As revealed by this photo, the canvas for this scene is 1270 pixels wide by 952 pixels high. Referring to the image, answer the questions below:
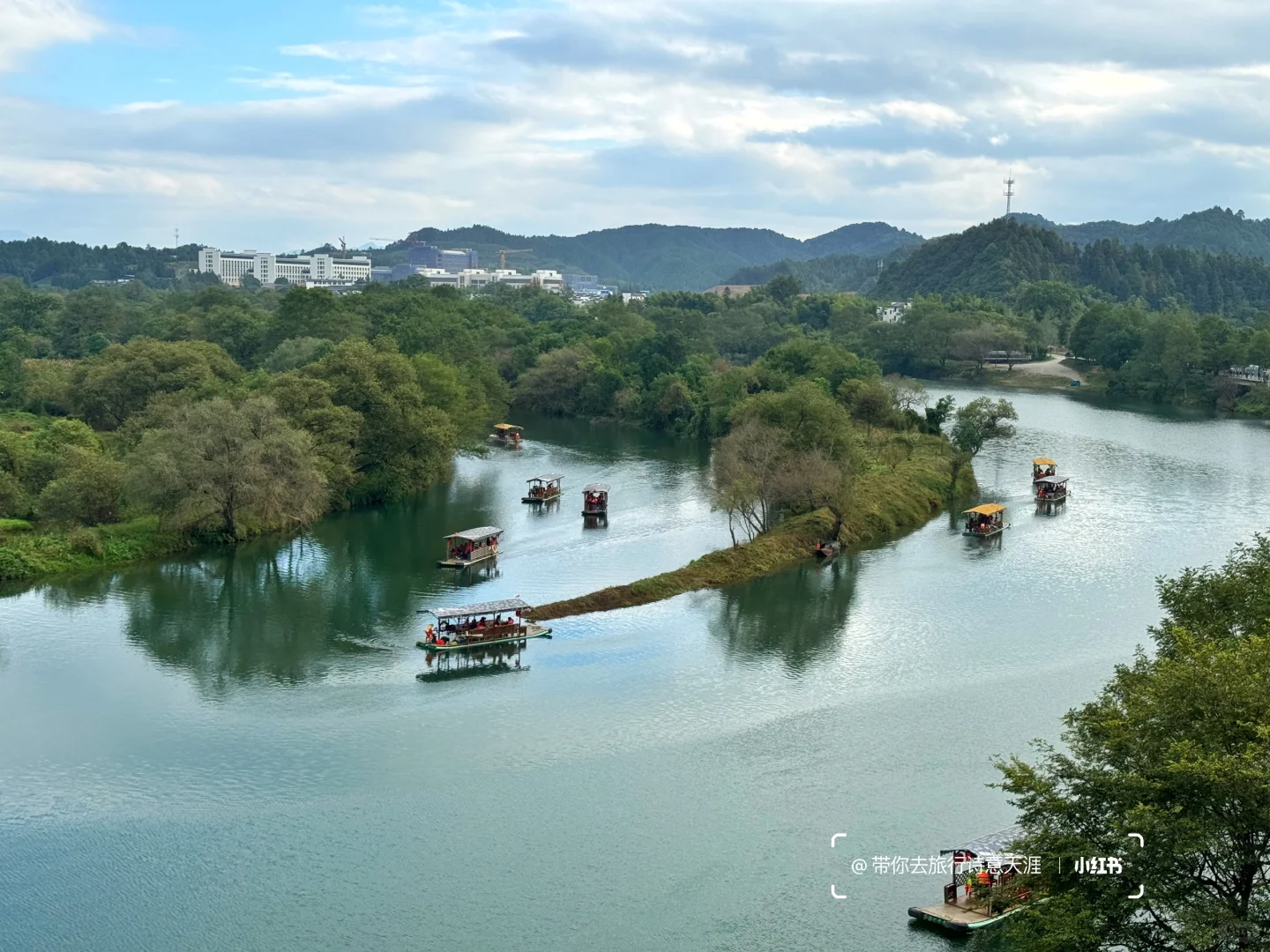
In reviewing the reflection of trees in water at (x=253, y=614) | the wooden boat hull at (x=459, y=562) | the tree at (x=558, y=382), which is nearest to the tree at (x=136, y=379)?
the reflection of trees in water at (x=253, y=614)

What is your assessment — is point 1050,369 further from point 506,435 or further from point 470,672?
point 470,672

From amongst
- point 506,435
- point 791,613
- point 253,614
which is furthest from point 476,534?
point 506,435

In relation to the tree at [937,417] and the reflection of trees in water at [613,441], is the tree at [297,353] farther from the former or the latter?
the tree at [937,417]

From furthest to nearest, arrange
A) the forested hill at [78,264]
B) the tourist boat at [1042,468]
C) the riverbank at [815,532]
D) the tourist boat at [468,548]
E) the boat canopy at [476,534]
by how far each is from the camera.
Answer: the forested hill at [78,264]
the tourist boat at [1042,468]
the boat canopy at [476,534]
the tourist boat at [468,548]
the riverbank at [815,532]

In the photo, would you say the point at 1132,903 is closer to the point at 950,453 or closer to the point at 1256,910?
the point at 1256,910

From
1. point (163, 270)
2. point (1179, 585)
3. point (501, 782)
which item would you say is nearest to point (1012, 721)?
point (1179, 585)
